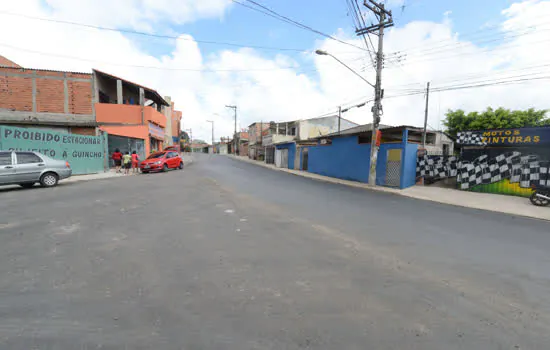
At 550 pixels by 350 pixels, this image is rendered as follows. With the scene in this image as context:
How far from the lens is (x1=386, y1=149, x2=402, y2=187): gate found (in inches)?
560

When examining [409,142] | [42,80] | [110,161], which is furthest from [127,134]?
[409,142]

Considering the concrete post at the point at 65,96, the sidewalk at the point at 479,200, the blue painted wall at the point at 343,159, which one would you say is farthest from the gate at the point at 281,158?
the concrete post at the point at 65,96

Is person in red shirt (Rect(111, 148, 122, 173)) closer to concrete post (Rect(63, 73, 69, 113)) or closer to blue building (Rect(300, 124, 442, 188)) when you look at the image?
concrete post (Rect(63, 73, 69, 113))

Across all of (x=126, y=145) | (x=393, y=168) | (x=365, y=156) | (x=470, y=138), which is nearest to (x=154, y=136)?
(x=126, y=145)

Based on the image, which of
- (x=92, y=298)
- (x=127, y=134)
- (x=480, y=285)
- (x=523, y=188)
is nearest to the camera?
(x=92, y=298)

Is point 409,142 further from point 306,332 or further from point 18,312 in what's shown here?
point 18,312

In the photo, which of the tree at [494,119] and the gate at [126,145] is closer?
the gate at [126,145]

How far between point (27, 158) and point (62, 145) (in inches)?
219

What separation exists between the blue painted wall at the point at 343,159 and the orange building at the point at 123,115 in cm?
1556

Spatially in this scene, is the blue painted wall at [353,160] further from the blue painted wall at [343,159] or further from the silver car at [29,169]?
the silver car at [29,169]

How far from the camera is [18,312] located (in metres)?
2.43

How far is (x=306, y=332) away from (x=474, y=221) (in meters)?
7.07

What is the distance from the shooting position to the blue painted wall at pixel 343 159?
1691 centimetres

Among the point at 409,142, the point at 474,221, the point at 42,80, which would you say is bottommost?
the point at 474,221
